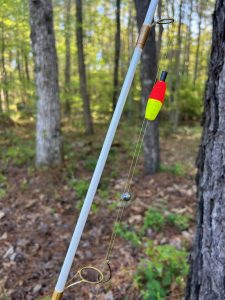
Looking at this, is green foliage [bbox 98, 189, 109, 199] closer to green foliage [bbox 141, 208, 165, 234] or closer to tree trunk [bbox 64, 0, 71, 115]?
green foliage [bbox 141, 208, 165, 234]

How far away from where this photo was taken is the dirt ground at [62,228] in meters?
2.67

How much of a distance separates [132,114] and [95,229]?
817 centimetres

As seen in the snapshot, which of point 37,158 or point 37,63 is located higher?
point 37,63

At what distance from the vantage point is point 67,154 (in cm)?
597

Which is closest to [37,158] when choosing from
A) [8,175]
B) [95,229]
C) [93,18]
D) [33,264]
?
[8,175]

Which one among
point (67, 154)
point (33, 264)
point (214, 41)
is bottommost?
point (33, 264)

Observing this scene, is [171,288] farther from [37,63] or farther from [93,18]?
[93,18]

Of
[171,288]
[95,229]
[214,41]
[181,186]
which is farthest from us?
[181,186]

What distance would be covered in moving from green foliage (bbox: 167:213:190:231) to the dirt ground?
80 millimetres

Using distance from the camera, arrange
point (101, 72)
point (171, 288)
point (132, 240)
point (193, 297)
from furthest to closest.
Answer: point (101, 72) → point (132, 240) → point (171, 288) → point (193, 297)

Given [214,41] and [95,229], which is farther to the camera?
[95,229]

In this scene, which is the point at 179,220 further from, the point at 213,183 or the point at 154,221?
the point at 213,183

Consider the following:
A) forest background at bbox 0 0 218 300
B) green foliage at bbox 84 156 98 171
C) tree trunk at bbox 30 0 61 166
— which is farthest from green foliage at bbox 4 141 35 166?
green foliage at bbox 84 156 98 171

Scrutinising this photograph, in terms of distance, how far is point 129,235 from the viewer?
3.40 metres
